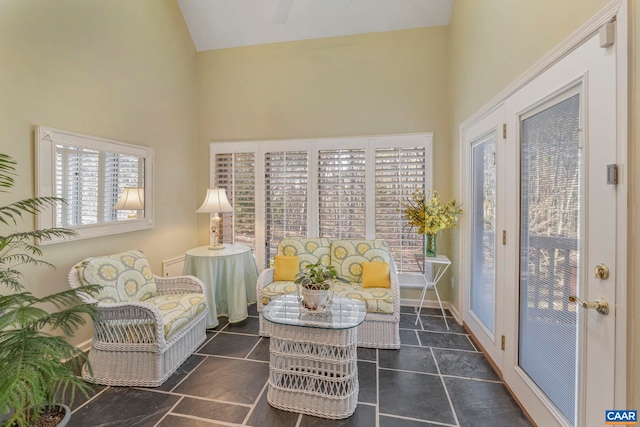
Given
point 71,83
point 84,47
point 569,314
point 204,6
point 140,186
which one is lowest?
point 569,314

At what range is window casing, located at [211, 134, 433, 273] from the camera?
12.2ft

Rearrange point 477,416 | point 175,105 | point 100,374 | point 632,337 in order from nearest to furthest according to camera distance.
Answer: point 632,337, point 477,416, point 100,374, point 175,105

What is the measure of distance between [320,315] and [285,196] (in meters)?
2.18

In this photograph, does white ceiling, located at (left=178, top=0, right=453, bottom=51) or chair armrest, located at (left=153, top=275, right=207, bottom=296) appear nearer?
chair armrest, located at (left=153, top=275, right=207, bottom=296)

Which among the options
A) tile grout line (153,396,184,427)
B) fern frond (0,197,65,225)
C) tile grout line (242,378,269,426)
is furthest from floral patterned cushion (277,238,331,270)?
fern frond (0,197,65,225)

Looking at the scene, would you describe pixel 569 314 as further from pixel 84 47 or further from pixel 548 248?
pixel 84 47

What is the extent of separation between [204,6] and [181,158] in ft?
6.61

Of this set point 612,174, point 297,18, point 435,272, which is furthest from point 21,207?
point 435,272

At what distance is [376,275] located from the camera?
122 inches

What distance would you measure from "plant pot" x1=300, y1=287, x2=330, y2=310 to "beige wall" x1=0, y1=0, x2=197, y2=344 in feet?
7.03

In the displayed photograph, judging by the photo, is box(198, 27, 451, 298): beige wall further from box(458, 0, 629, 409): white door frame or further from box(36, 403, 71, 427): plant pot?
box(36, 403, 71, 427): plant pot

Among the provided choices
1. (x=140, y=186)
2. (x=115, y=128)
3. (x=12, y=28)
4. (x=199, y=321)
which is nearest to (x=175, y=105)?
(x=115, y=128)

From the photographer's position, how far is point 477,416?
6.17 ft

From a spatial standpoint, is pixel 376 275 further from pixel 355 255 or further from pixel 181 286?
pixel 181 286
